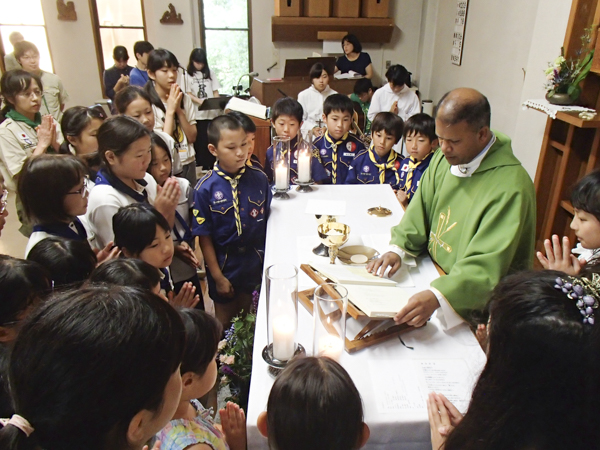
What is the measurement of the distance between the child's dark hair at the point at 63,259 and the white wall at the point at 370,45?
6.24 meters

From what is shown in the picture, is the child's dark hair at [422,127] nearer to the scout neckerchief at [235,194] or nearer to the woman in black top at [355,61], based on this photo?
the scout neckerchief at [235,194]

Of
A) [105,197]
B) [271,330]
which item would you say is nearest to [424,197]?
[271,330]

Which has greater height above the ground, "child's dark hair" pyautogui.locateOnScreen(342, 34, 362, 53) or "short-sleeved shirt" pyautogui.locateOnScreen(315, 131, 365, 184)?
"child's dark hair" pyautogui.locateOnScreen(342, 34, 362, 53)

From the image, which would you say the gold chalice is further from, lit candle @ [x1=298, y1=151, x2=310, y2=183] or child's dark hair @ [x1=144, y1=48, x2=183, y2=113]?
child's dark hair @ [x1=144, y1=48, x2=183, y2=113]

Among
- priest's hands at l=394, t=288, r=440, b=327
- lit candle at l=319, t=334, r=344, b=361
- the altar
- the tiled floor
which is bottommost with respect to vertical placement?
the tiled floor

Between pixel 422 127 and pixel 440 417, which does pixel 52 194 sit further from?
pixel 422 127

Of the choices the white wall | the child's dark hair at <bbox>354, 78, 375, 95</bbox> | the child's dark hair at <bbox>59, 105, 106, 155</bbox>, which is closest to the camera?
the child's dark hair at <bbox>59, 105, 106, 155</bbox>

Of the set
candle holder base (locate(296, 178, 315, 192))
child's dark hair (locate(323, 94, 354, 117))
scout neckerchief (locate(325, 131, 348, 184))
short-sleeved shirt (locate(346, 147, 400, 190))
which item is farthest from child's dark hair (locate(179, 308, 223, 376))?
child's dark hair (locate(323, 94, 354, 117))

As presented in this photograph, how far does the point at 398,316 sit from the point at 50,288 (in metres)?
1.06

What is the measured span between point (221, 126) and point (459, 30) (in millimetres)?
4475

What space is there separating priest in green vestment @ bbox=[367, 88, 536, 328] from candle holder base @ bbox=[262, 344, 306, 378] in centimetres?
31

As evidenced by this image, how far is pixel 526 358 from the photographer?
2.83ft

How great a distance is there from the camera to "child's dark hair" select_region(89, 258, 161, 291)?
4.47 ft

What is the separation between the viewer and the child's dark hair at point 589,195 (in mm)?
1626
